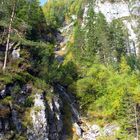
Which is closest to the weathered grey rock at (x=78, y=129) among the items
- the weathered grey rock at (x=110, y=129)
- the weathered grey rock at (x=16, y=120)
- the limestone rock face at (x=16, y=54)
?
the weathered grey rock at (x=110, y=129)

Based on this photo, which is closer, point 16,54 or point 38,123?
point 38,123

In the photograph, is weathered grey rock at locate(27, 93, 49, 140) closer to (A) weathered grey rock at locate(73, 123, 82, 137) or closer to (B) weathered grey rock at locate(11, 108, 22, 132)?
(B) weathered grey rock at locate(11, 108, 22, 132)

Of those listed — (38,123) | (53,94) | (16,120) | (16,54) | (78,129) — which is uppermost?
(16,54)

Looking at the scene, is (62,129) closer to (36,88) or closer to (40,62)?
(36,88)

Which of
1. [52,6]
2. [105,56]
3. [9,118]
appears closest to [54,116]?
[9,118]

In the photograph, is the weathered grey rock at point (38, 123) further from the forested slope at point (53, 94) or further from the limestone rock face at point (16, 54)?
the limestone rock face at point (16, 54)

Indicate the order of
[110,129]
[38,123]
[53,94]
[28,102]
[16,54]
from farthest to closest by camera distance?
1. [16,54]
2. [110,129]
3. [53,94]
4. [28,102]
5. [38,123]

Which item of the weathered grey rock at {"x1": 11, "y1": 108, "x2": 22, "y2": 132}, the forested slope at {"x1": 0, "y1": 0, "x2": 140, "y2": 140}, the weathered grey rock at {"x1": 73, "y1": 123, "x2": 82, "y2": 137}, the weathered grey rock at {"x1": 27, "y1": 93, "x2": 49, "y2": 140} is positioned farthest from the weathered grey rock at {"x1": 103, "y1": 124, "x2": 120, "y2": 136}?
the weathered grey rock at {"x1": 11, "y1": 108, "x2": 22, "y2": 132}

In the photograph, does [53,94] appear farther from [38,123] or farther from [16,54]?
[16,54]

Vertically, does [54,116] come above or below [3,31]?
below

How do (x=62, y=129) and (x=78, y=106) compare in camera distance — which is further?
(x=78, y=106)

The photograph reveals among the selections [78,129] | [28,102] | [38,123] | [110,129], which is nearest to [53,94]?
[28,102]

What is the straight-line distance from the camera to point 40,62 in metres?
48.2

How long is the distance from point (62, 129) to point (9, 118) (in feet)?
27.6
